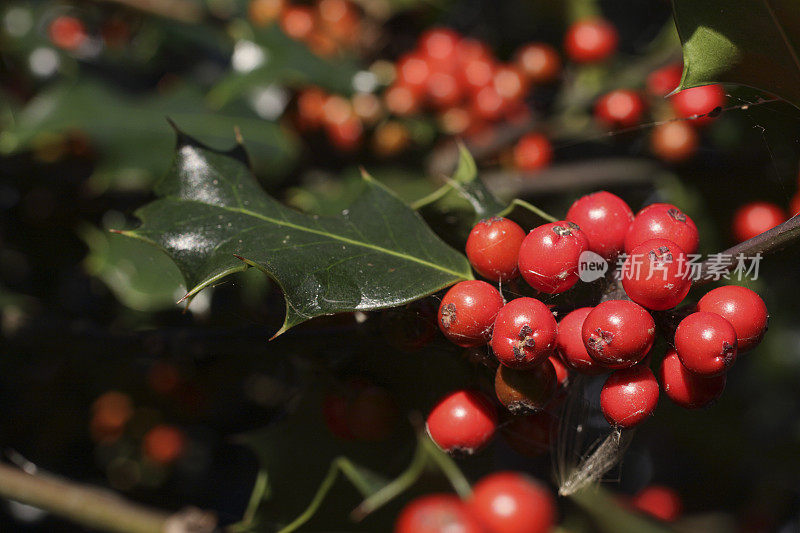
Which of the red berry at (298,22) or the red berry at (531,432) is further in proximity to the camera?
the red berry at (298,22)

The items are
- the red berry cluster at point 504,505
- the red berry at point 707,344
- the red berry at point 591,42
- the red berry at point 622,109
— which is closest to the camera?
the red berry at point 707,344

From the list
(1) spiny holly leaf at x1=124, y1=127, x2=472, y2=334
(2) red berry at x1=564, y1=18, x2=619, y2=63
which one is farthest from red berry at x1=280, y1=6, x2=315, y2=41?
(1) spiny holly leaf at x1=124, y1=127, x2=472, y2=334

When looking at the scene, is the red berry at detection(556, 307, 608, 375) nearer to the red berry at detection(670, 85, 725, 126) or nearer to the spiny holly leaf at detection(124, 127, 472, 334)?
the spiny holly leaf at detection(124, 127, 472, 334)

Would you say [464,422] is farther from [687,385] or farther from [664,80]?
[664,80]

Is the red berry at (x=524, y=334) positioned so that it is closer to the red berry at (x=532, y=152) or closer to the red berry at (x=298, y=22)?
the red berry at (x=532, y=152)

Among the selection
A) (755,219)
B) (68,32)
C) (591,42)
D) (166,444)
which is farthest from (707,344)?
(68,32)

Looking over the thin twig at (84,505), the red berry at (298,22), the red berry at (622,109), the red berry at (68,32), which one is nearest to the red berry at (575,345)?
the thin twig at (84,505)
